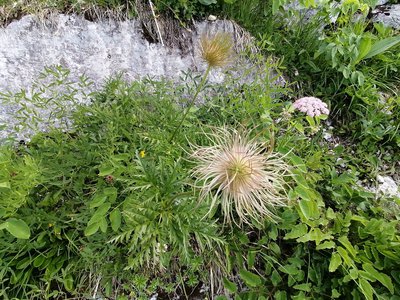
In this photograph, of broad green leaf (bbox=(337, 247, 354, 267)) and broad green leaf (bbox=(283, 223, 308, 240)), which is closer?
broad green leaf (bbox=(337, 247, 354, 267))

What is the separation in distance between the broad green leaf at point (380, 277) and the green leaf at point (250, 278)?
674 mm

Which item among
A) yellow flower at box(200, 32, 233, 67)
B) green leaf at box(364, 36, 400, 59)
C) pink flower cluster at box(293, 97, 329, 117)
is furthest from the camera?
green leaf at box(364, 36, 400, 59)

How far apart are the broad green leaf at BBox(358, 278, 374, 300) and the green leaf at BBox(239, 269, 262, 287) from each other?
0.61 m

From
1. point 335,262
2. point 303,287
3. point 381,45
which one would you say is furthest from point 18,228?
point 381,45

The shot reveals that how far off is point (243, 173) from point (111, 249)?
3.43ft

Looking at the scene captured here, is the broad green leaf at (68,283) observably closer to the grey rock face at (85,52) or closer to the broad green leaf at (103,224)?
the broad green leaf at (103,224)

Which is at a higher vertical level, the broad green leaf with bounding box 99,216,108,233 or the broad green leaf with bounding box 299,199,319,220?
the broad green leaf with bounding box 99,216,108,233

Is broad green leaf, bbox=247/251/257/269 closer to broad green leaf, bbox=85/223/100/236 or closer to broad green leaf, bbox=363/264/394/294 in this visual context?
broad green leaf, bbox=363/264/394/294

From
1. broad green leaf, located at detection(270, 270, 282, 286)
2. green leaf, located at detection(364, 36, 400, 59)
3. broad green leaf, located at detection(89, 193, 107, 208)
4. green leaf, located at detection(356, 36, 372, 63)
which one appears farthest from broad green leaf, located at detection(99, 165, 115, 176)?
green leaf, located at detection(364, 36, 400, 59)

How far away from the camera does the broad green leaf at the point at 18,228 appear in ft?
6.40

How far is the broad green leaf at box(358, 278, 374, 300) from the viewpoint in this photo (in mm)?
2166

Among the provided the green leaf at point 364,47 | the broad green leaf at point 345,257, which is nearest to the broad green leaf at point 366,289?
the broad green leaf at point 345,257

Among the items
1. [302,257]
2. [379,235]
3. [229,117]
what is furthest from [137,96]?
[379,235]

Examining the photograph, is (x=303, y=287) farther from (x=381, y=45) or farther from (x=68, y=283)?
(x=381, y=45)
